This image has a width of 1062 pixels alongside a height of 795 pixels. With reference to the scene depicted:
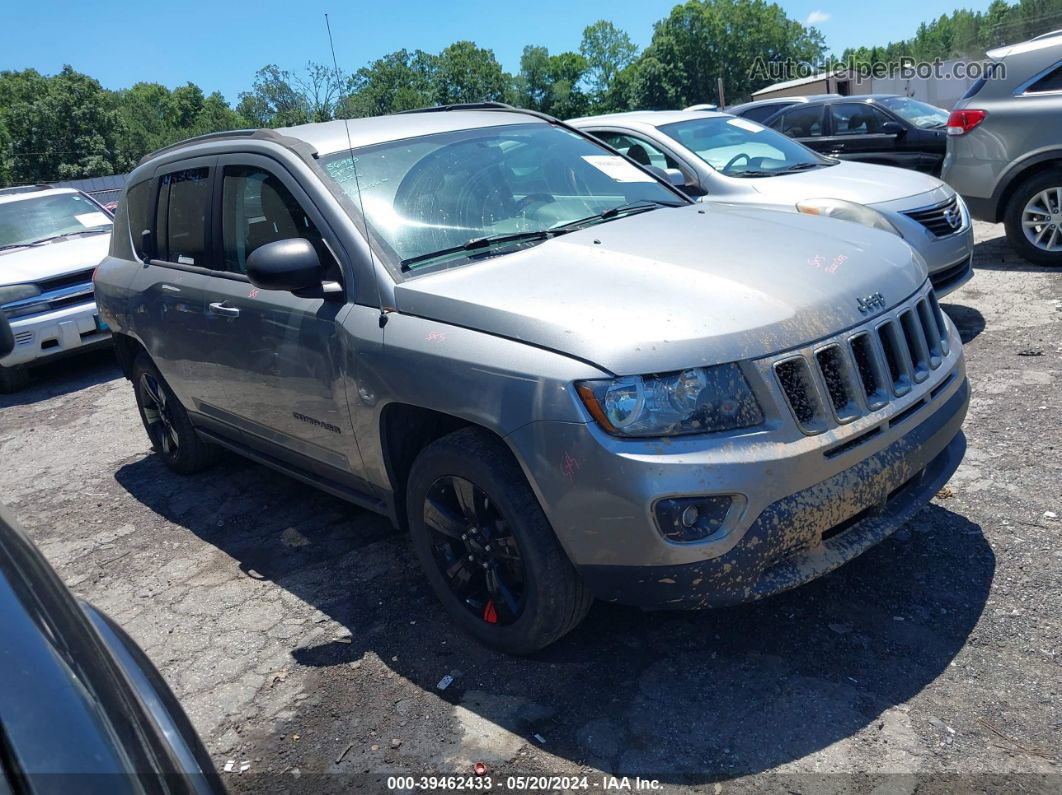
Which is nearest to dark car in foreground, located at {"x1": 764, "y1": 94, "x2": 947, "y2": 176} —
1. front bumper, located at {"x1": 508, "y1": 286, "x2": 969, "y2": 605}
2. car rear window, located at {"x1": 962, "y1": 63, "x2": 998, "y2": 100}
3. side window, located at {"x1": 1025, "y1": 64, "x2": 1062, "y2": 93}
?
car rear window, located at {"x1": 962, "y1": 63, "x2": 998, "y2": 100}

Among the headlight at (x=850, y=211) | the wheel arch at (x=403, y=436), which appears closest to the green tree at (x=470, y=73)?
the headlight at (x=850, y=211)

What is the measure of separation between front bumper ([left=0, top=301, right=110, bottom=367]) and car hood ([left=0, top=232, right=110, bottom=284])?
1.28ft

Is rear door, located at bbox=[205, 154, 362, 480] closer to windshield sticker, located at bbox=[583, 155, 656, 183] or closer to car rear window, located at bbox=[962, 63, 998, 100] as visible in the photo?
windshield sticker, located at bbox=[583, 155, 656, 183]

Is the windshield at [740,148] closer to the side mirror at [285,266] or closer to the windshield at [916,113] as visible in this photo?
the side mirror at [285,266]

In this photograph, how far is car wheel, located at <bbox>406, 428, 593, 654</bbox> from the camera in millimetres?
2854

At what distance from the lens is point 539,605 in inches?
114

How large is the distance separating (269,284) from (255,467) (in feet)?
8.05

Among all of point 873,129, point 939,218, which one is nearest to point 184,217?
point 939,218

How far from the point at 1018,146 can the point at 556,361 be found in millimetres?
6655

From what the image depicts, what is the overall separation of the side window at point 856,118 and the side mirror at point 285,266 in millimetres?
9910

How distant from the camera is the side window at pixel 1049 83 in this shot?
7.48 m

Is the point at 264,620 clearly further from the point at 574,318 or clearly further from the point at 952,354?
the point at 952,354

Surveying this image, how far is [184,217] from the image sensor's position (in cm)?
463
